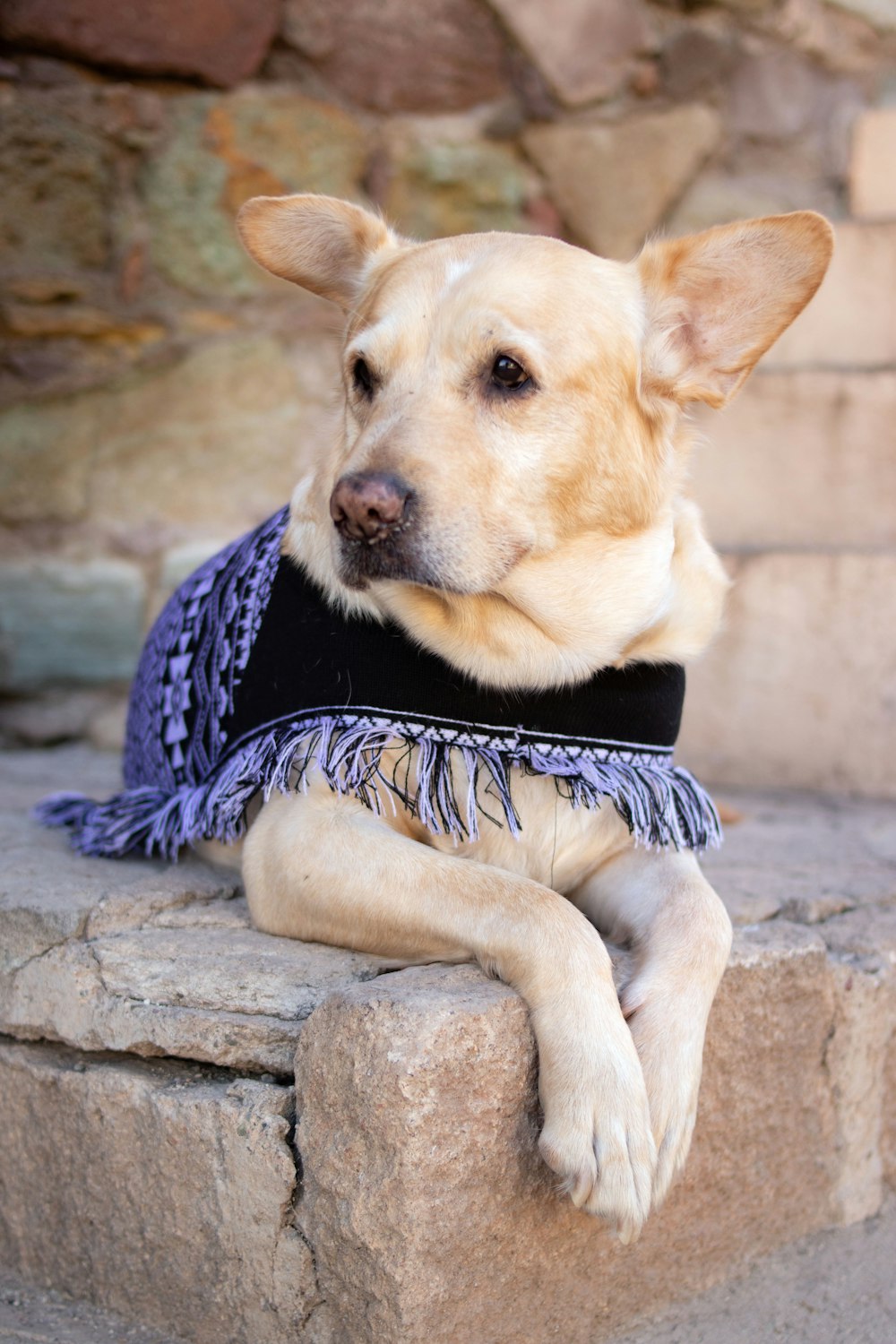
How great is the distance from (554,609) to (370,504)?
437mm

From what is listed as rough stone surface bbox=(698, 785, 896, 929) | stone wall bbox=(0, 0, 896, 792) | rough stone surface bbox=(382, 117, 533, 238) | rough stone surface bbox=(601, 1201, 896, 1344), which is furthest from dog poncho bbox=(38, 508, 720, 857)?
rough stone surface bbox=(382, 117, 533, 238)

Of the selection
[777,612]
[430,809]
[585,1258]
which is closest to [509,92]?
[777,612]

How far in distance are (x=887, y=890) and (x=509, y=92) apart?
277cm

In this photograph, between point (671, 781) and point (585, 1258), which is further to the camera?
point (671, 781)

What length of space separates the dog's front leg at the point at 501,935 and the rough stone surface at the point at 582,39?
286 cm

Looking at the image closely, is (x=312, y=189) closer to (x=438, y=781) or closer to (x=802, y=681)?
(x=802, y=681)

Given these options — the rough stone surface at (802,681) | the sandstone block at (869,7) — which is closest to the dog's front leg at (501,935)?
the rough stone surface at (802,681)

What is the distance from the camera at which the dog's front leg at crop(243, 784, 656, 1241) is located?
1.61 meters

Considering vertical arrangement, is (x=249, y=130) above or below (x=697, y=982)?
above

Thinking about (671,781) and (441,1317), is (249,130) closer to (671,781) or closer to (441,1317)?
(671,781)

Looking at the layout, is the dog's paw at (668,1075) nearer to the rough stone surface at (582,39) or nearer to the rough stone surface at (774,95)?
the rough stone surface at (582,39)

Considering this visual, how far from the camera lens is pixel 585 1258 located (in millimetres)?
1839

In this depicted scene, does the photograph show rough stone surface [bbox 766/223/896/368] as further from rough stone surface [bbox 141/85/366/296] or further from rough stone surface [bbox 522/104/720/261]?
rough stone surface [bbox 141/85/366/296]

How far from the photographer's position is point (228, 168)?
3.81m
